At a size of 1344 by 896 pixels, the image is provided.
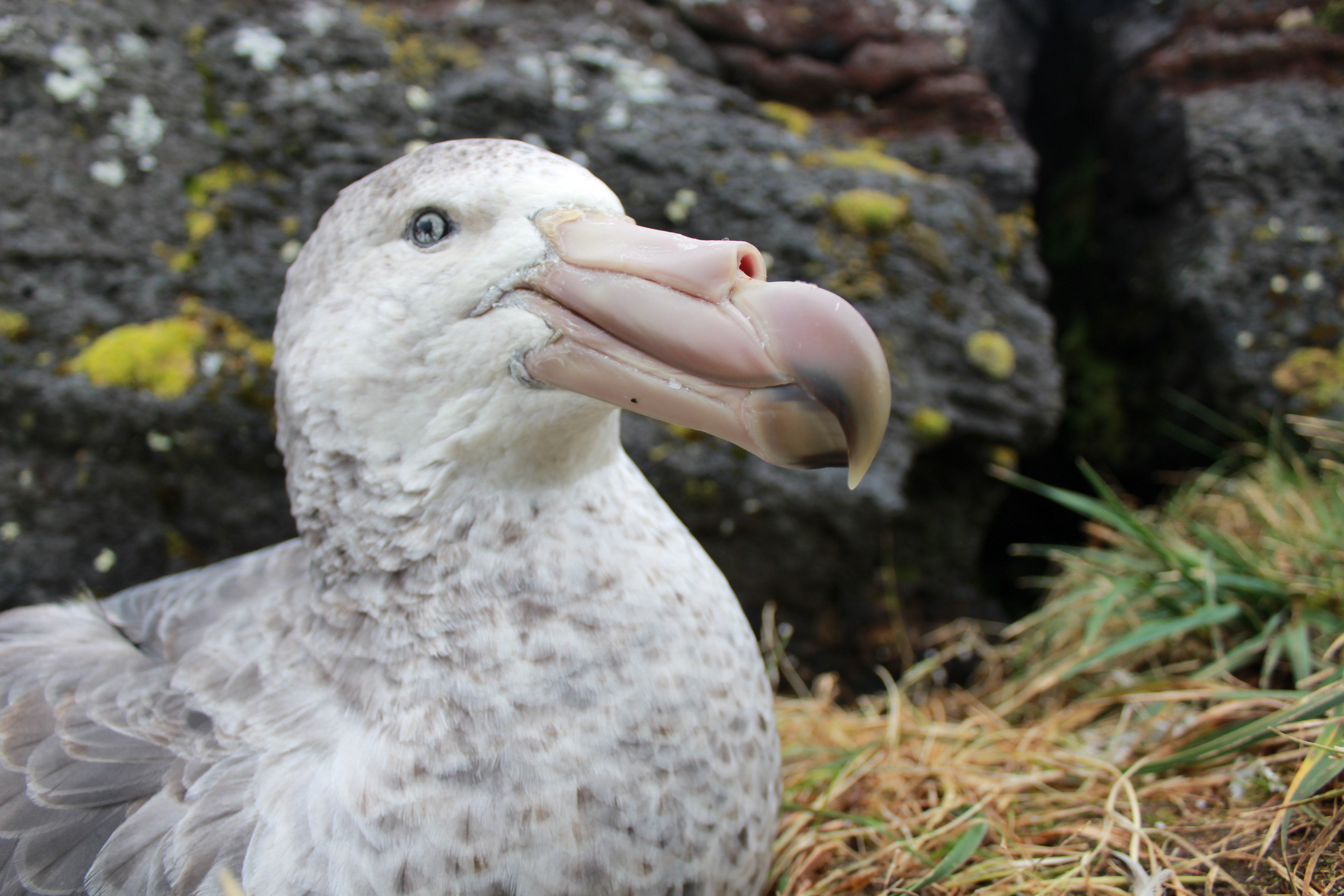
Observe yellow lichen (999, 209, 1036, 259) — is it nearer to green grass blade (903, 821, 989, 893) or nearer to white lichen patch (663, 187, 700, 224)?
white lichen patch (663, 187, 700, 224)

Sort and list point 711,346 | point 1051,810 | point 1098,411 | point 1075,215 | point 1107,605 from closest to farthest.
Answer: point 711,346 → point 1051,810 → point 1107,605 → point 1098,411 → point 1075,215

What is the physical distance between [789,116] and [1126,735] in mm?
2151

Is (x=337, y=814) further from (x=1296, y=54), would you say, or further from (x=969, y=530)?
(x=1296, y=54)

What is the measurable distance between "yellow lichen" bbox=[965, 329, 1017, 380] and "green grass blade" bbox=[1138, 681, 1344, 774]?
4.26ft

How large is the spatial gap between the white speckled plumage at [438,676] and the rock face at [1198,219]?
2619 millimetres

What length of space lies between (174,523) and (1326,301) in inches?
152

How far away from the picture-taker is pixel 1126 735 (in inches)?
74.2

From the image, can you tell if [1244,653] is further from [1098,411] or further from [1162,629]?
[1098,411]

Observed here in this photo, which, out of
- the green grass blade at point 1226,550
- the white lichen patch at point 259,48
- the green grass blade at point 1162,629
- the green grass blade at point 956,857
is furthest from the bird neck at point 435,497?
the green grass blade at point 1226,550

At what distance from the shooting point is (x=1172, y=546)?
2.21 meters

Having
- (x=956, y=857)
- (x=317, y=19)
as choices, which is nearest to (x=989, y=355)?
(x=956, y=857)

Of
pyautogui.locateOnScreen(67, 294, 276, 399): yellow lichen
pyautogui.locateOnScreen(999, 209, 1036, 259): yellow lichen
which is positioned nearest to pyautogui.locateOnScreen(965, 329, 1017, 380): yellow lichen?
pyautogui.locateOnScreen(999, 209, 1036, 259): yellow lichen

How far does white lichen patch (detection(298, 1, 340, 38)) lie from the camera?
2.42 m

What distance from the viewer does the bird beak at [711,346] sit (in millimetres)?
944
